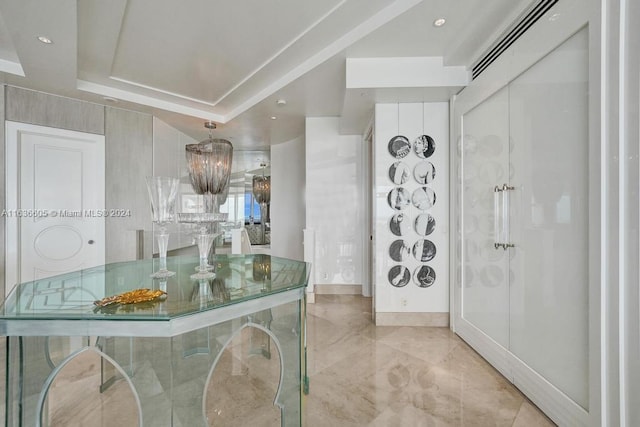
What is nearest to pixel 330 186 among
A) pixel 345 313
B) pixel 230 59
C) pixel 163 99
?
pixel 345 313

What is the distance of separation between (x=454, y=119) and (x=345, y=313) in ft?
8.13

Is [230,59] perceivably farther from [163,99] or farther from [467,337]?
[467,337]

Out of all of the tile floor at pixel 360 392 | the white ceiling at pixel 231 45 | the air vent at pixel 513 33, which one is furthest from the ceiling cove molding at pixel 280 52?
the tile floor at pixel 360 392

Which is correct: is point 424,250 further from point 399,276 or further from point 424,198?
point 424,198

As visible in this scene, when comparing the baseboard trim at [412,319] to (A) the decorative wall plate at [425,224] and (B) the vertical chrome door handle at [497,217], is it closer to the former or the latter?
(A) the decorative wall plate at [425,224]

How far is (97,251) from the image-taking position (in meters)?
3.59

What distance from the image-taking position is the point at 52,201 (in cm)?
331

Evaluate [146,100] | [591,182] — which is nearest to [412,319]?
[591,182]

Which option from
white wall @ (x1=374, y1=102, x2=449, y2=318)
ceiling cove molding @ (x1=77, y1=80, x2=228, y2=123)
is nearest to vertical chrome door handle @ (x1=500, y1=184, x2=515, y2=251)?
white wall @ (x1=374, y1=102, x2=449, y2=318)

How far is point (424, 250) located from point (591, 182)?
5.79ft

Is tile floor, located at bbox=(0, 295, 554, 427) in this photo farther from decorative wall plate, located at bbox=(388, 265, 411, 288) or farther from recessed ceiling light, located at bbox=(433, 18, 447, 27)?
recessed ceiling light, located at bbox=(433, 18, 447, 27)

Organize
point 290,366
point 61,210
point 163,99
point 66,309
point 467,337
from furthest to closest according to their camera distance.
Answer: point 163,99, point 61,210, point 467,337, point 290,366, point 66,309

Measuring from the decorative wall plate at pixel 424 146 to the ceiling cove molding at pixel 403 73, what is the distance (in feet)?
1.80

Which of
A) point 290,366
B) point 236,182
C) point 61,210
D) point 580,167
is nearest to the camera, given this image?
point 290,366
